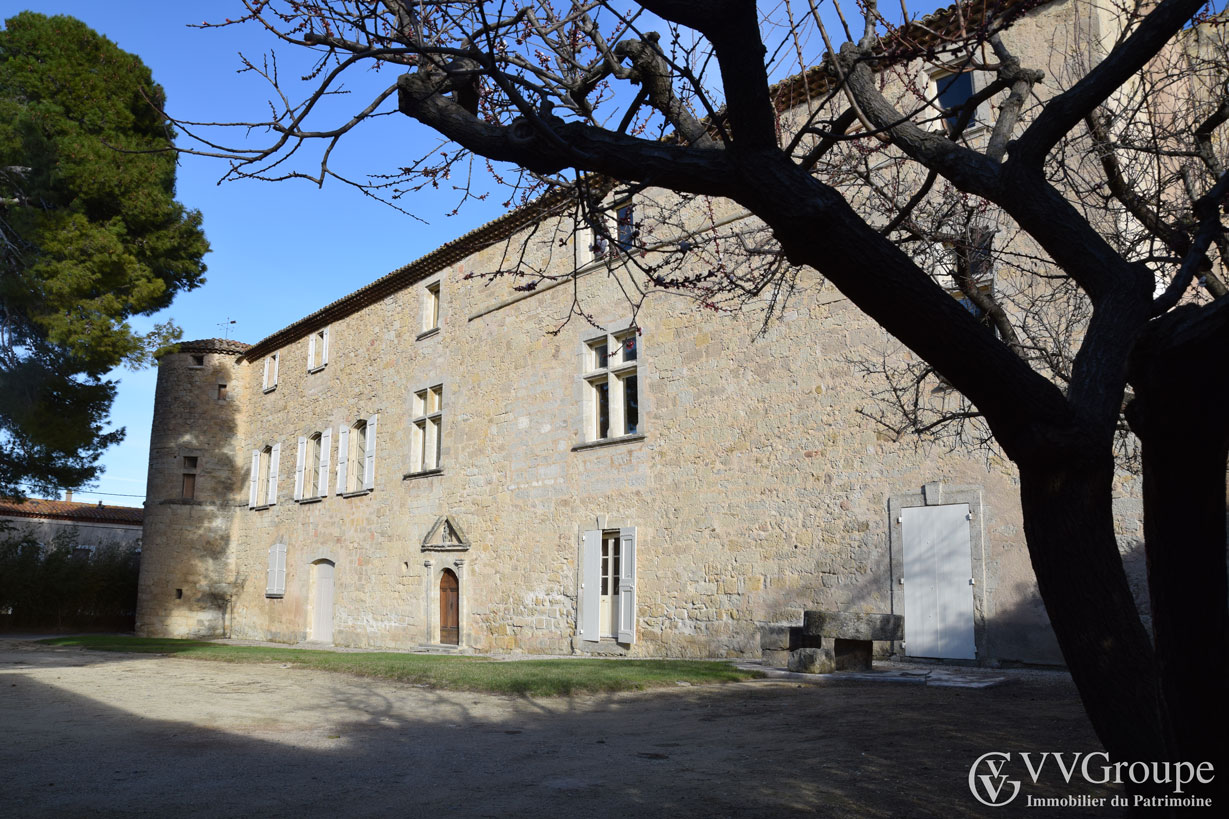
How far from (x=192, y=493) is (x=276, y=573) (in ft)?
13.8

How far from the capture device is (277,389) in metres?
22.8

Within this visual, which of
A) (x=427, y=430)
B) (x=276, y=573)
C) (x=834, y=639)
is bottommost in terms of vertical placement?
(x=834, y=639)

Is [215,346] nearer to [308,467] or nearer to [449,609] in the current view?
[308,467]

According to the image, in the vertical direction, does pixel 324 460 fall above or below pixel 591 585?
above

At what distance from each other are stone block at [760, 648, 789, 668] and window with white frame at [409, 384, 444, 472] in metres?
8.61

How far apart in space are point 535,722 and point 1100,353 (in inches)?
177

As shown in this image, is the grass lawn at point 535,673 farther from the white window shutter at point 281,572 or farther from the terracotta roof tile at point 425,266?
the white window shutter at point 281,572

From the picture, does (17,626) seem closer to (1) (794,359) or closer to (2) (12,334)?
(2) (12,334)

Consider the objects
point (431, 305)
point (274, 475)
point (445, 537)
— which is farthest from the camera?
point (274, 475)

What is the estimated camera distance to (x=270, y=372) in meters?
23.4

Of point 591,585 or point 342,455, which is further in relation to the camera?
point 342,455

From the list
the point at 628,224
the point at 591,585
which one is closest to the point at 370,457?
the point at 591,585

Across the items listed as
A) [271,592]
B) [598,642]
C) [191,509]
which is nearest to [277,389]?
[191,509]

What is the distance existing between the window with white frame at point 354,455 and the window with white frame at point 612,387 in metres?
6.33
